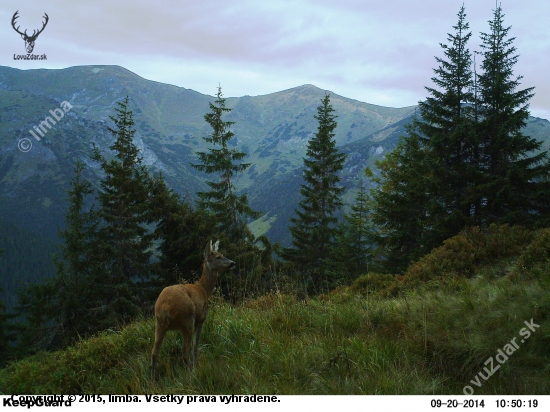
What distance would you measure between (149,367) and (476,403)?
12.3ft

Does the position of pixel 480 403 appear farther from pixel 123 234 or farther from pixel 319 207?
pixel 319 207

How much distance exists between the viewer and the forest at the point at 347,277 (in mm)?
4594

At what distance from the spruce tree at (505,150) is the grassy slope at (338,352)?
1106cm

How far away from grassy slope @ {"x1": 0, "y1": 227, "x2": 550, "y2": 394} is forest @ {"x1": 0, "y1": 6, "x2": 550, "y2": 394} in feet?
0.08

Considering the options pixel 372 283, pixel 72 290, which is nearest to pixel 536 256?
pixel 372 283

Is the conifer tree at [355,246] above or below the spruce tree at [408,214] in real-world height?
below

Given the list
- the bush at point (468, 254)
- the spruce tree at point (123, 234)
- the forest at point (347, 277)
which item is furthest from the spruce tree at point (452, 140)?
the spruce tree at point (123, 234)

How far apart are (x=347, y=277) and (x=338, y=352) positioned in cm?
1284

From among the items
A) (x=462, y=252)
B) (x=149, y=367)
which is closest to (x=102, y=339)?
(x=149, y=367)

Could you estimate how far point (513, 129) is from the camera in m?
17.9

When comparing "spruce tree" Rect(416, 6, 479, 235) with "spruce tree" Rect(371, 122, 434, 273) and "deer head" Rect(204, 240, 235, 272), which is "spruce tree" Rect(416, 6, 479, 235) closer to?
"spruce tree" Rect(371, 122, 434, 273)

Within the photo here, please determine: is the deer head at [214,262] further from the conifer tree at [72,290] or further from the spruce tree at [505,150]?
the conifer tree at [72,290]

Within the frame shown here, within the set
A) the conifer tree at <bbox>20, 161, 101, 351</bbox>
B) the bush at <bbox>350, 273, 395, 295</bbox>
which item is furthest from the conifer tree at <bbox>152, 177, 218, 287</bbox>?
the bush at <bbox>350, 273, 395, 295</bbox>

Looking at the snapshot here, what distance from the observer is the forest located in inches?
181
